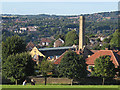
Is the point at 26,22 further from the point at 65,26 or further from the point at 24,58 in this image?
the point at 24,58

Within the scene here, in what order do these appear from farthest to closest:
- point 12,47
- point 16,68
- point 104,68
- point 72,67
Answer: point 12,47, point 104,68, point 72,67, point 16,68

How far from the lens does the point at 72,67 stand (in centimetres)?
3262

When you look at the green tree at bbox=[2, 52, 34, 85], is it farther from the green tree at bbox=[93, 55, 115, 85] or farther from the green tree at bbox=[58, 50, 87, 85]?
the green tree at bbox=[93, 55, 115, 85]

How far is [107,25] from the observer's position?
19662cm

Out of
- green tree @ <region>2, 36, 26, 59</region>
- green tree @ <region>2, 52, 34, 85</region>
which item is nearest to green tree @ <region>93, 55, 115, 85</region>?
green tree @ <region>2, 52, 34, 85</region>

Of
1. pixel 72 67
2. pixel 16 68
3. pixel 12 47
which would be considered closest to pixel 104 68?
pixel 72 67

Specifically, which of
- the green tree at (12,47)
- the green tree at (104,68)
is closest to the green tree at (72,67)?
the green tree at (104,68)

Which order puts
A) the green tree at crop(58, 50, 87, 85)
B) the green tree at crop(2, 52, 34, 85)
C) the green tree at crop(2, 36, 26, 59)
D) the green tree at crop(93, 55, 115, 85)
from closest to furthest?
the green tree at crop(2, 52, 34, 85)
the green tree at crop(58, 50, 87, 85)
the green tree at crop(93, 55, 115, 85)
the green tree at crop(2, 36, 26, 59)

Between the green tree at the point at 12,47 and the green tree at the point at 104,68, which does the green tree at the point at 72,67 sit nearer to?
the green tree at the point at 104,68

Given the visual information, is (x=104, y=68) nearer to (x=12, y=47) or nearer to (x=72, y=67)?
(x=72, y=67)

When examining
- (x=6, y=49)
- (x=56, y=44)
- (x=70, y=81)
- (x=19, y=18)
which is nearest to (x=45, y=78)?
(x=70, y=81)

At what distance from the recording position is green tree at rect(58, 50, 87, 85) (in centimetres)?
3266

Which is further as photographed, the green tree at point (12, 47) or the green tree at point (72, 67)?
the green tree at point (12, 47)

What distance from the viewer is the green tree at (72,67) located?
32.7 m
